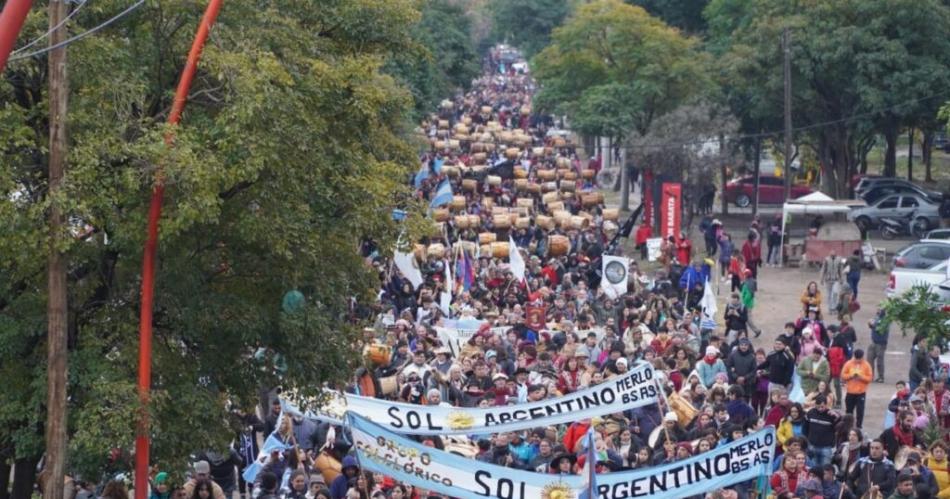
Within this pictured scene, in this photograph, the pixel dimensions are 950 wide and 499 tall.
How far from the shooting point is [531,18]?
100m

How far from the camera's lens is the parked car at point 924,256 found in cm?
3628

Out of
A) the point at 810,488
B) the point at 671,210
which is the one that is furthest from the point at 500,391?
the point at 671,210

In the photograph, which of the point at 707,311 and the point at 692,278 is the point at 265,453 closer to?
the point at 707,311

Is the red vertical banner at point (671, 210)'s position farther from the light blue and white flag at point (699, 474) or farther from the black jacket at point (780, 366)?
A: the light blue and white flag at point (699, 474)

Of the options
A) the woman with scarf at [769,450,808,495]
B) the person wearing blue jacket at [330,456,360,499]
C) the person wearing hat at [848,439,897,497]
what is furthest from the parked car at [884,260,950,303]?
the person wearing blue jacket at [330,456,360,499]

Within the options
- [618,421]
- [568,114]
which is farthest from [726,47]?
[618,421]

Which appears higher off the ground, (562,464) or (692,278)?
(692,278)

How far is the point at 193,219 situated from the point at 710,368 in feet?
31.5

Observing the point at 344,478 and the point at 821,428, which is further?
→ the point at 821,428

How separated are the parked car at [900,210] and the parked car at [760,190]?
274 inches

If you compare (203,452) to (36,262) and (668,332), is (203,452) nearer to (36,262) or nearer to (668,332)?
(36,262)

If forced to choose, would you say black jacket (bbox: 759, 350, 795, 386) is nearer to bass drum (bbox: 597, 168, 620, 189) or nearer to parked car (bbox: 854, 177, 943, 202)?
parked car (bbox: 854, 177, 943, 202)

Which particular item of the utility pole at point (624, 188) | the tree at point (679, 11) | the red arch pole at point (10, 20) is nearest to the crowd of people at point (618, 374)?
the red arch pole at point (10, 20)

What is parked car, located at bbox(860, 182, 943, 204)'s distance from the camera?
49.8 m
